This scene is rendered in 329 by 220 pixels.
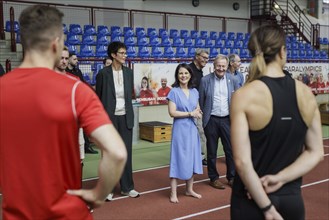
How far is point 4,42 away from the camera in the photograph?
34.4 ft

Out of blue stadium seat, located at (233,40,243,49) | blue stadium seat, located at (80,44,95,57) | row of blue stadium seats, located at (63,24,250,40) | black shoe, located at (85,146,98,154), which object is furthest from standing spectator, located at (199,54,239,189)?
blue stadium seat, located at (233,40,243,49)

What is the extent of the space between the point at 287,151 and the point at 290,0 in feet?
70.9

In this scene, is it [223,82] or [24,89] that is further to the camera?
[223,82]

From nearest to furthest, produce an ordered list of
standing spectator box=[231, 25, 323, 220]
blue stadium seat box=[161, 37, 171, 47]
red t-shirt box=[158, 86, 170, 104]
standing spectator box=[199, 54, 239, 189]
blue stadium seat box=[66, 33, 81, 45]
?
standing spectator box=[231, 25, 323, 220] → standing spectator box=[199, 54, 239, 189] → red t-shirt box=[158, 86, 170, 104] → blue stadium seat box=[66, 33, 81, 45] → blue stadium seat box=[161, 37, 171, 47]

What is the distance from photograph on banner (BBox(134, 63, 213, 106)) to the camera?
973cm

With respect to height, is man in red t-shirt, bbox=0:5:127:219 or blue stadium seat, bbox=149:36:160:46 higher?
blue stadium seat, bbox=149:36:160:46

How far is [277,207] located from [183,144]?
3.14 m

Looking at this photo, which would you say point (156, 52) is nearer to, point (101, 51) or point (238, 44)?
point (101, 51)

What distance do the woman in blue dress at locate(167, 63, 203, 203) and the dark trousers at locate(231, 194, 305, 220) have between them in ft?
9.97

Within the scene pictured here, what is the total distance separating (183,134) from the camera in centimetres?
518

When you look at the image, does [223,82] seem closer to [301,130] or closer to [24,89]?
[301,130]

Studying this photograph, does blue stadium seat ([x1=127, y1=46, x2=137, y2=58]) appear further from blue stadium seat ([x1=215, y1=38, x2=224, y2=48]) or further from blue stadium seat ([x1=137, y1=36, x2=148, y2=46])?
blue stadium seat ([x1=215, y1=38, x2=224, y2=48])

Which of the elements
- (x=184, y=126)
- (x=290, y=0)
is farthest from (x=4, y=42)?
(x=290, y=0)

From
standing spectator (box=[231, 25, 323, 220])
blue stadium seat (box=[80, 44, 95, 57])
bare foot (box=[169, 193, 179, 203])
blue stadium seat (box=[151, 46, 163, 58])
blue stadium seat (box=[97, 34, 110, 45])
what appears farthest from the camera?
blue stadium seat (box=[151, 46, 163, 58])
